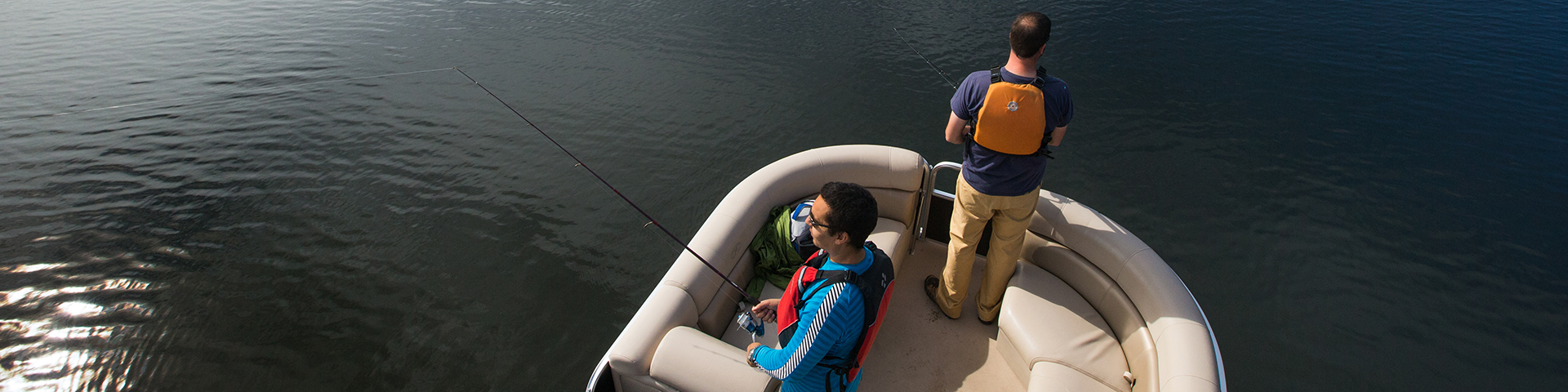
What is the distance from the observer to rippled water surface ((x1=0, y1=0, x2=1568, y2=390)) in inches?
170

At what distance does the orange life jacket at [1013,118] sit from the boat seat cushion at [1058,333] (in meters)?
0.79

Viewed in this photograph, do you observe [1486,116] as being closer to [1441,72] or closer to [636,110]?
[1441,72]

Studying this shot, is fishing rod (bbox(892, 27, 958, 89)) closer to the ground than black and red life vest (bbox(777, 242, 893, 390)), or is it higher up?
closer to the ground

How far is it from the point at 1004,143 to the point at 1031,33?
0.46 meters

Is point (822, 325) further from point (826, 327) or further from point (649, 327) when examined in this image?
point (649, 327)

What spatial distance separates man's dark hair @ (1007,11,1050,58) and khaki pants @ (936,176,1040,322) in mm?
691

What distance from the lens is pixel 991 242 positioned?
3.04 metres

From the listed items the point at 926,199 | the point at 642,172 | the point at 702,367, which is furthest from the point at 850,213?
the point at 642,172

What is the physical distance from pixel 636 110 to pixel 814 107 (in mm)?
2143

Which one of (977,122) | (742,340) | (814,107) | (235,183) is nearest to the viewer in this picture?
(977,122)

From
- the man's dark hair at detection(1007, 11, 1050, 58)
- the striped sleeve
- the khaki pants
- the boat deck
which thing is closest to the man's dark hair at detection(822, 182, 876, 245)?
the striped sleeve

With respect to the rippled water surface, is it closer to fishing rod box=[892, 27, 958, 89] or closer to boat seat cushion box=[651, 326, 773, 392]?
fishing rod box=[892, 27, 958, 89]

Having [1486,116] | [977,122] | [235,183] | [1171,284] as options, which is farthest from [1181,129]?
Answer: [235,183]

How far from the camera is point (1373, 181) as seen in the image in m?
5.77
